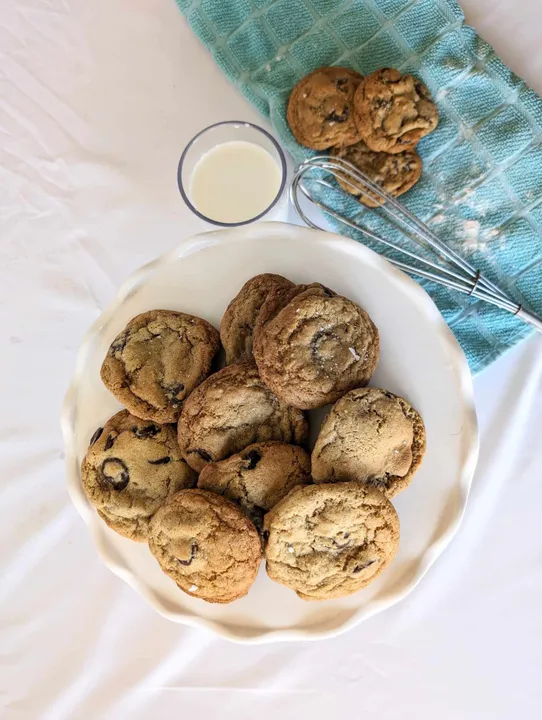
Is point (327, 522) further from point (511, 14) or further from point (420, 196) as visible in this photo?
point (511, 14)

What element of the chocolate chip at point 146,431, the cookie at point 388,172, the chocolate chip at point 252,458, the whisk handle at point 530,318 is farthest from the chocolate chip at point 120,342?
the whisk handle at point 530,318

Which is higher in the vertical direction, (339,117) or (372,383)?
(339,117)

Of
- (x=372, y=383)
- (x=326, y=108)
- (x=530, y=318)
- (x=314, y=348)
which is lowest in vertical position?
(x=530, y=318)

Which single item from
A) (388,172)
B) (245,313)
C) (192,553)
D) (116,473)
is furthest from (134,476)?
(388,172)

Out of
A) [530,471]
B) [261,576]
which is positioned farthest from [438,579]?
[261,576]

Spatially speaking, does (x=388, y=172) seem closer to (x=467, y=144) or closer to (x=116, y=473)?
(x=467, y=144)
